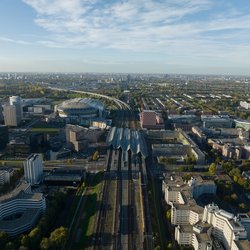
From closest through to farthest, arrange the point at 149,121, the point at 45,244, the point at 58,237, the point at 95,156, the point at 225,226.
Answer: the point at 45,244 → the point at 58,237 → the point at 225,226 → the point at 95,156 → the point at 149,121

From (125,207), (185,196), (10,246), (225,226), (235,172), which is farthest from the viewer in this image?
(235,172)

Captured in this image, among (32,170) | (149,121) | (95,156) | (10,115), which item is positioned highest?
(10,115)

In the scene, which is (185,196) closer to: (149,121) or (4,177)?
(4,177)

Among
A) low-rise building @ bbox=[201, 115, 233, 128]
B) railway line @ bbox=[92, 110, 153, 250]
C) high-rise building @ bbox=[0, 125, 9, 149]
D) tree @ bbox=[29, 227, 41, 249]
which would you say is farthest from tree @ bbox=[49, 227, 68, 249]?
low-rise building @ bbox=[201, 115, 233, 128]

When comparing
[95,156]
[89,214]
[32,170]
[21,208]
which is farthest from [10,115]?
[89,214]

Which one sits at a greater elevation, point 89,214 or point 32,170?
point 32,170
